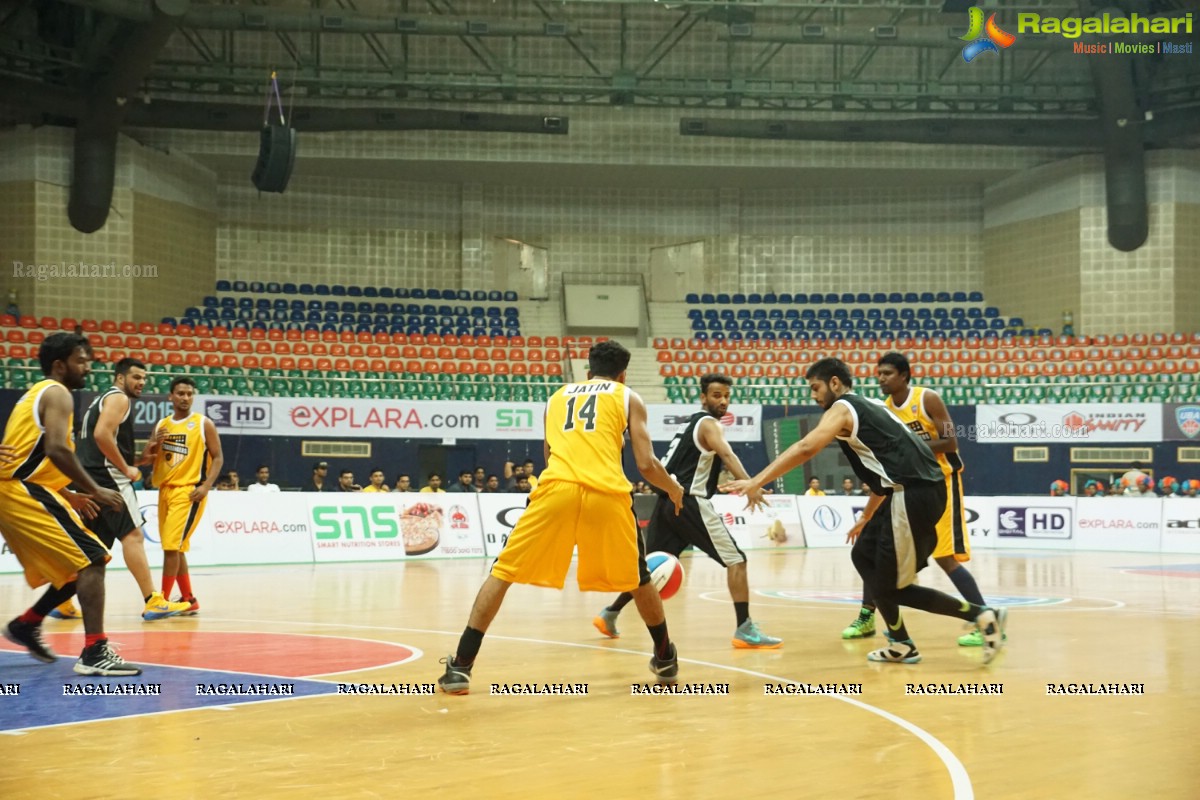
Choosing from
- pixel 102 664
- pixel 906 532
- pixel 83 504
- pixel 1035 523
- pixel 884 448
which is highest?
pixel 884 448

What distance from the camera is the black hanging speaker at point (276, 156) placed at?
25062mm

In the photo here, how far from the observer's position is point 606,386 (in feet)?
22.5

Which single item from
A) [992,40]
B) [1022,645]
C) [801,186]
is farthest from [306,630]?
[801,186]

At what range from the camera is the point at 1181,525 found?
72.0 feet

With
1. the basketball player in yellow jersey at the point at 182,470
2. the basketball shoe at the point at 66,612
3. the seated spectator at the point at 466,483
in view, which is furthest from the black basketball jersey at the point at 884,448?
the seated spectator at the point at 466,483

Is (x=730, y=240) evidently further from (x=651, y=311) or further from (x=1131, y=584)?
(x=1131, y=584)

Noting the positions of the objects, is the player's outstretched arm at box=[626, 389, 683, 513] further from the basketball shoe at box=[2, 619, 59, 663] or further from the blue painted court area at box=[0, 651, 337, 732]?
the basketball shoe at box=[2, 619, 59, 663]

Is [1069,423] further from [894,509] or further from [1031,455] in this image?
[894,509]

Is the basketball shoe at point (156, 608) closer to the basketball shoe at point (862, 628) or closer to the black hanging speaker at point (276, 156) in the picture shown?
the basketball shoe at point (862, 628)

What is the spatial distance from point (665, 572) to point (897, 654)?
1.56 meters

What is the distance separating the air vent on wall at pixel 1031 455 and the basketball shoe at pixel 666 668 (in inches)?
883

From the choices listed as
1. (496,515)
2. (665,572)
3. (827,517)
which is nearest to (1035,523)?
(827,517)

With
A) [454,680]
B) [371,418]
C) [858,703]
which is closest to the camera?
[858,703]

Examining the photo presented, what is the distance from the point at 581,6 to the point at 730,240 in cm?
782
